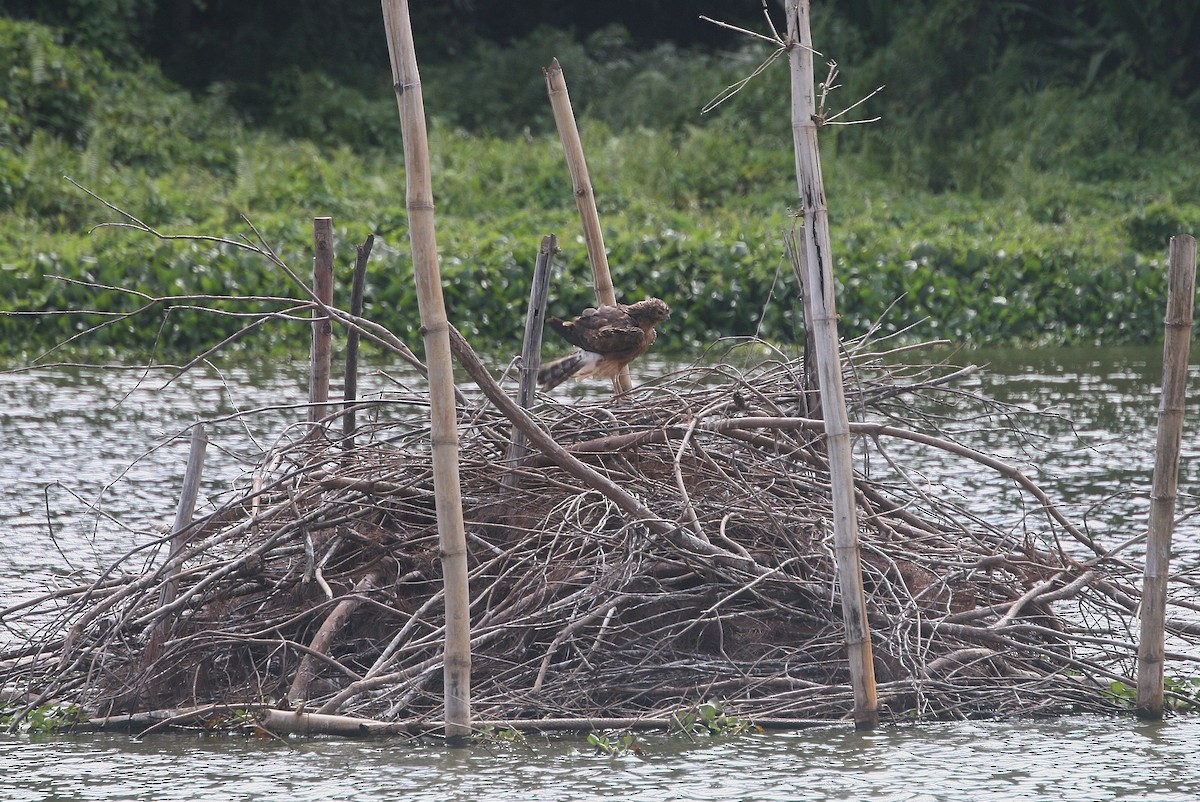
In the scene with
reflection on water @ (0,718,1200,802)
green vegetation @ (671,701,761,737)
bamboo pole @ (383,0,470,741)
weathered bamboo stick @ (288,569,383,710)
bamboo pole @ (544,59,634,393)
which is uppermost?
bamboo pole @ (544,59,634,393)

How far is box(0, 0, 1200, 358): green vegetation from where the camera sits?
13.8 metres

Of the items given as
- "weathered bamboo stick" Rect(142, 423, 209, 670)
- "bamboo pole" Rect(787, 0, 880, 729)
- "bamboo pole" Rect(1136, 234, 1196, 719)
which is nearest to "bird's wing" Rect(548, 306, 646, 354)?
"bamboo pole" Rect(787, 0, 880, 729)

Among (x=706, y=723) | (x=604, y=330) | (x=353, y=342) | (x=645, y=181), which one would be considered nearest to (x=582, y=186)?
(x=604, y=330)

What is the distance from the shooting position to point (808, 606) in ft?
13.9

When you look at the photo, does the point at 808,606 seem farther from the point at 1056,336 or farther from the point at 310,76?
the point at 310,76

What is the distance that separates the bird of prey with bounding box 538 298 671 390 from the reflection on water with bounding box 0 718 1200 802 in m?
1.26

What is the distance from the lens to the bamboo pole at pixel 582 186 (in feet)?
16.3

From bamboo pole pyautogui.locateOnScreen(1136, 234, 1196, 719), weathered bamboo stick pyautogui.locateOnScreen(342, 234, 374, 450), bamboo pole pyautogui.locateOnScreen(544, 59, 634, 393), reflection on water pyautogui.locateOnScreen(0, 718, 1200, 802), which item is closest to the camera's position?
reflection on water pyautogui.locateOnScreen(0, 718, 1200, 802)

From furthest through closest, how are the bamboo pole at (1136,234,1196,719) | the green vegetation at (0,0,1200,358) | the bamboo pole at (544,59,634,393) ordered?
the green vegetation at (0,0,1200,358)
the bamboo pole at (544,59,634,393)
the bamboo pole at (1136,234,1196,719)

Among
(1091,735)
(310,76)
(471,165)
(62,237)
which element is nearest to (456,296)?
(62,237)

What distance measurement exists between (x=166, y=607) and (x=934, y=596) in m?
2.10

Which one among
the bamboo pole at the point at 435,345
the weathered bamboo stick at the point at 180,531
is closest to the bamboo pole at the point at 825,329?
the bamboo pole at the point at 435,345

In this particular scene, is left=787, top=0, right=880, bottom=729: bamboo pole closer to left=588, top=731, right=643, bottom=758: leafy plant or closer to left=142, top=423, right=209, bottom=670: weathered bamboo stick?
left=588, top=731, right=643, bottom=758: leafy plant

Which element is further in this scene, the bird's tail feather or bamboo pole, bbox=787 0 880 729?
the bird's tail feather
